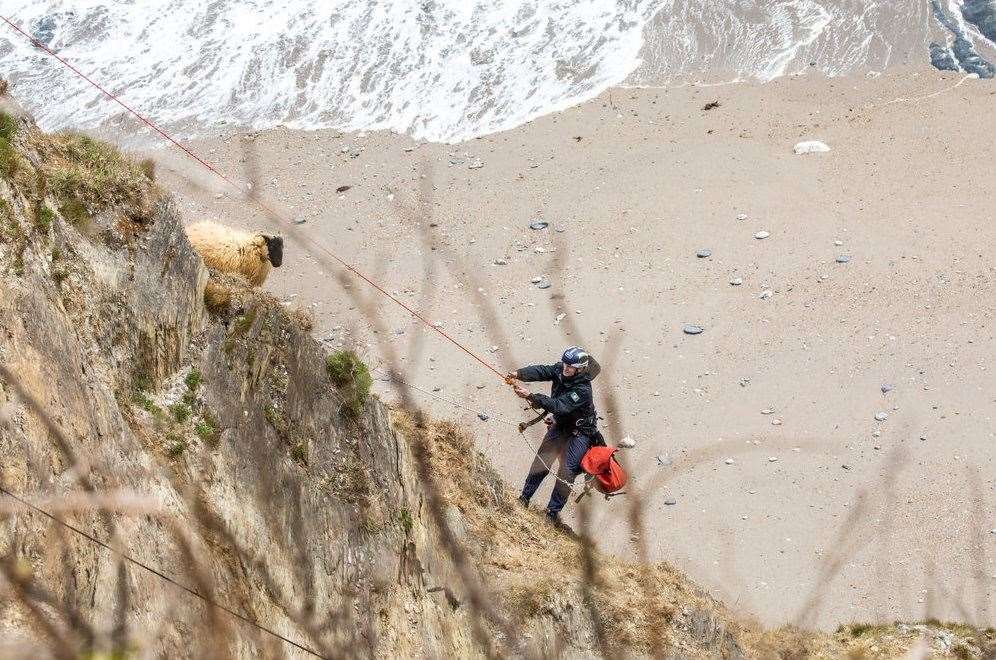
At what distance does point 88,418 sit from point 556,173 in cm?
1862

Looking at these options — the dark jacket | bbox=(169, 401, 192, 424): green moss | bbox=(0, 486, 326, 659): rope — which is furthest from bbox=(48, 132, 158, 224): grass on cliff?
the dark jacket

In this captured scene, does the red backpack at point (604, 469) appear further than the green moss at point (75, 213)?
Yes

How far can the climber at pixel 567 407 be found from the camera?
378 inches

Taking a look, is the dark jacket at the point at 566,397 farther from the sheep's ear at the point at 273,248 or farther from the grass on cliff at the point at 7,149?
the grass on cliff at the point at 7,149

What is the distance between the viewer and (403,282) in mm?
20062

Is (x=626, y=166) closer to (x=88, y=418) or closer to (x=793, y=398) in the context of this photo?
(x=793, y=398)

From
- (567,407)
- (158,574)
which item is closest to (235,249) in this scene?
(567,407)

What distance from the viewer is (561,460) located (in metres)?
10.1

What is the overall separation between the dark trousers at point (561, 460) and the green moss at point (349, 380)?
9.63 feet

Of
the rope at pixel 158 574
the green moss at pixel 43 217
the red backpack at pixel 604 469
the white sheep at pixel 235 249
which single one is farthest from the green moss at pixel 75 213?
the red backpack at pixel 604 469

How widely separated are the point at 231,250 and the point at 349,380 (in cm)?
213

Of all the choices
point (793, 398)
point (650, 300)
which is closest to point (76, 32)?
point (650, 300)

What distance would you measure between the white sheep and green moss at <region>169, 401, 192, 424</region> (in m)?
2.40

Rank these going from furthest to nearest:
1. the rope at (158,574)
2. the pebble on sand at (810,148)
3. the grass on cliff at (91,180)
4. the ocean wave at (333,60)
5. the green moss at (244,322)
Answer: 1. the ocean wave at (333,60)
2. the pebble on sand at (810,148)
3. the green moss at (244,322)
4. the grass on cliff at (91,180)
5. the rope at (158,574)
